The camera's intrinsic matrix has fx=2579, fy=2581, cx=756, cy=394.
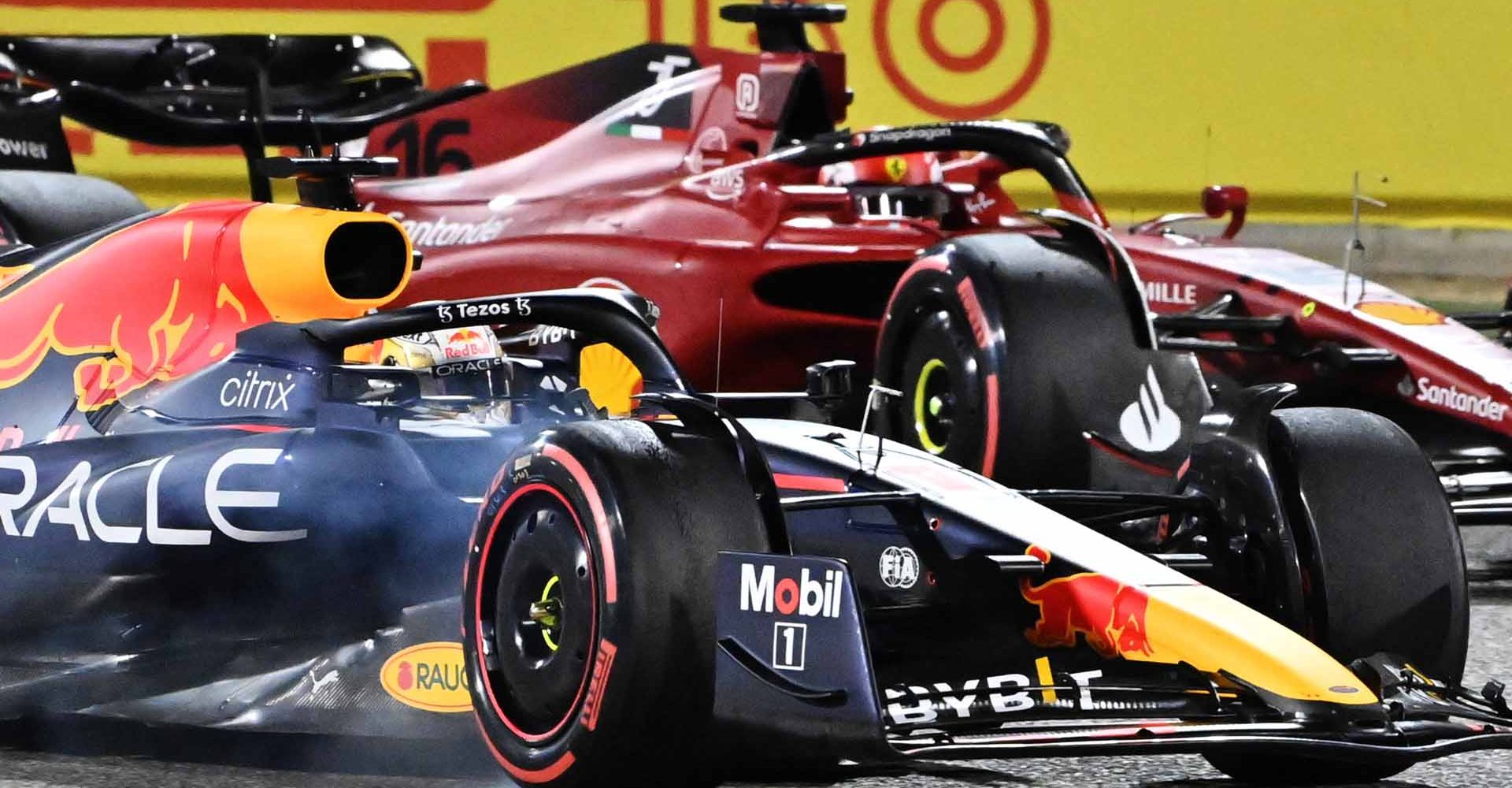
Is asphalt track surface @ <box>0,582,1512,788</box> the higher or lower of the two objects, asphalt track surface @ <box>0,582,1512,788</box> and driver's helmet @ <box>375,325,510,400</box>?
the lower

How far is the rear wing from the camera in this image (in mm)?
8438

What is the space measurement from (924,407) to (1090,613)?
2.26m

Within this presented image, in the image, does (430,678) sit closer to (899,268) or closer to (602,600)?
(602,600)

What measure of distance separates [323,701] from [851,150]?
3461 mm

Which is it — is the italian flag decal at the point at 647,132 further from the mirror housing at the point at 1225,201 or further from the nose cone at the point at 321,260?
the nose cone at the point at 321,260

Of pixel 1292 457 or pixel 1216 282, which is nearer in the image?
pixel 1292 457

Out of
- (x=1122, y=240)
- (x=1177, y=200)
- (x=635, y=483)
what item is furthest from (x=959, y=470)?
(x=1177, y=200)

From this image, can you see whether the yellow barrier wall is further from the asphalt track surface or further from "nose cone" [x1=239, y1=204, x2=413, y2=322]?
the asphalt track surface

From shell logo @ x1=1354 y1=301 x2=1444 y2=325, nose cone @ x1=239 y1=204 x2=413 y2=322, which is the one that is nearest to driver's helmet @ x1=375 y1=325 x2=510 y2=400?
nose cone @ x1=239 y1=204 x2=413 y2=322

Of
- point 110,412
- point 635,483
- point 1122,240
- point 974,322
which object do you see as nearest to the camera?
point 635,483

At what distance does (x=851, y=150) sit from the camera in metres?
7.51

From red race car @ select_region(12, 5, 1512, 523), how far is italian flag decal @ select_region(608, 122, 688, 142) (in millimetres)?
11

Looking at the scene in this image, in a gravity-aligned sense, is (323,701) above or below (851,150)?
below

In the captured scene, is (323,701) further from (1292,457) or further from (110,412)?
(1292,457)
